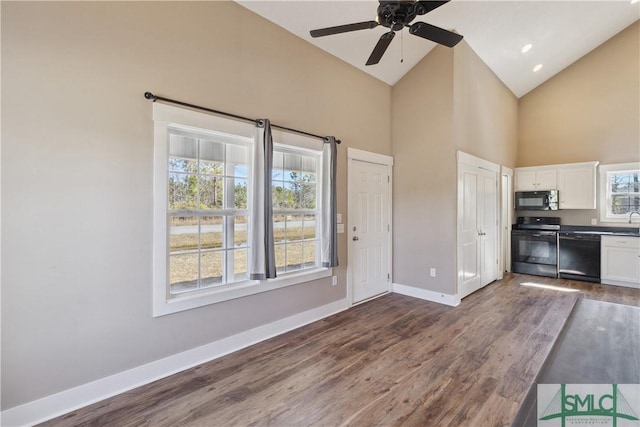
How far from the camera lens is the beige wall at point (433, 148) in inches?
163

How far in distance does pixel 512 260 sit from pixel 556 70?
401 cm

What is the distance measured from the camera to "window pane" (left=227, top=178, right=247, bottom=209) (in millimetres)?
2912

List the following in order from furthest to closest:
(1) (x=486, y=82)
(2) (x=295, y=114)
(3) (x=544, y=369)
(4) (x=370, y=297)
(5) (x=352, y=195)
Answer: (1) (x=486, y=82) → (4) (x=370, y=297) → (5) (x=352, y=195) → (2) (x=295, y=114) → (3) (x=544, y=369)

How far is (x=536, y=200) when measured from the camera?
5992mm

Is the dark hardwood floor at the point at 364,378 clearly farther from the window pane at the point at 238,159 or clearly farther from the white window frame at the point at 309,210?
the window pane at the point at 238,159

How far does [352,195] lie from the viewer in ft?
13.4

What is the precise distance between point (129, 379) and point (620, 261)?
728 cm

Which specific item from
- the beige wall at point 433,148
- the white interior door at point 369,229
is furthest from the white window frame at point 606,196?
the white interior door at point 369,229

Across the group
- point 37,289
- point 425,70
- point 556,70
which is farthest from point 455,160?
point 37,289

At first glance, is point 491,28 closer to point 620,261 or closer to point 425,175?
point 425,175

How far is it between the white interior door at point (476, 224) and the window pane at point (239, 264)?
306 cm

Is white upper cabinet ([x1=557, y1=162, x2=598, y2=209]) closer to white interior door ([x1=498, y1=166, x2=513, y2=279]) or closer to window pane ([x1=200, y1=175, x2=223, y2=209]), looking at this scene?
white interior door ([x1=498, y1=166, x2=513, y2=279])

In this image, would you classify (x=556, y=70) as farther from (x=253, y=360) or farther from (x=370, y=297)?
(x=253, y=360)
